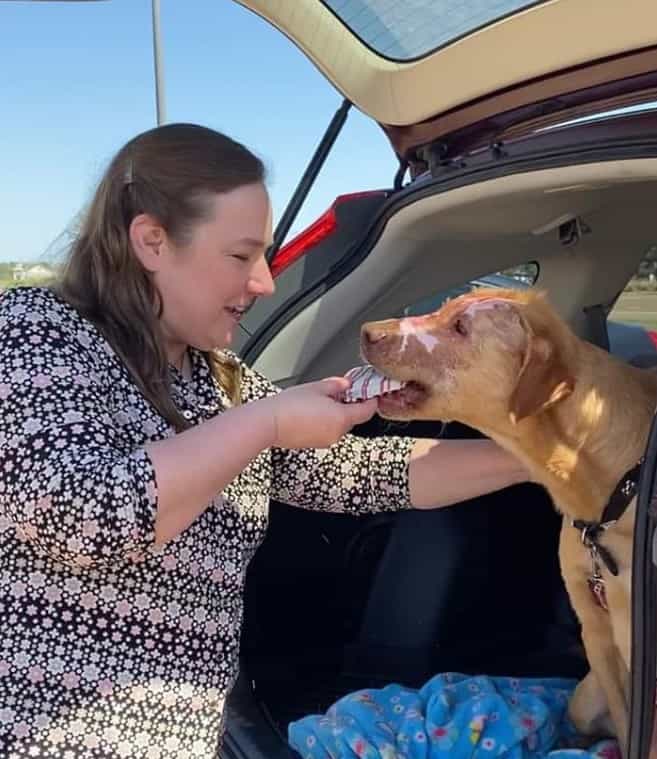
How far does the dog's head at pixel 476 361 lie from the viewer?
2.13m

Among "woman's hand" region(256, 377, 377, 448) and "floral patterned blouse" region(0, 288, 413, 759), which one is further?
"woman's hand" region(256, 377, 377, 448)

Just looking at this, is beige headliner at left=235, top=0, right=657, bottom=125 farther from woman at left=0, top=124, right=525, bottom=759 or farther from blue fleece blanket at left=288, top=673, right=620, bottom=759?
blue fleece blanket at left=288, top=673, right=620, bottom=759

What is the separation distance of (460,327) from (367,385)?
0.35m

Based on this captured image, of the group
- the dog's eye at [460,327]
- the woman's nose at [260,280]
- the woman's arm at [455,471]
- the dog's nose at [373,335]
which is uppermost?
the woman's nose at [260,280]

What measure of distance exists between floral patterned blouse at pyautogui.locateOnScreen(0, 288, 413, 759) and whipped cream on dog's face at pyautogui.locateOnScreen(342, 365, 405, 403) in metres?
0.30

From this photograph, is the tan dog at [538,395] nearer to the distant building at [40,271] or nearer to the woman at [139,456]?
the woman at [139,456]

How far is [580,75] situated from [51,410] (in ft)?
3.43

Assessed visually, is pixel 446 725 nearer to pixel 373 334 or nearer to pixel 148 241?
pixel 373 334

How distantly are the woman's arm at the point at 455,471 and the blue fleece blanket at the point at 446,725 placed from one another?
0.53 metres

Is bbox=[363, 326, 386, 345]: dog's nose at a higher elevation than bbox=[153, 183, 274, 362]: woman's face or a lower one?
lower

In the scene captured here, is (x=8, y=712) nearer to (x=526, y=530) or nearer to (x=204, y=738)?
(x=204, y=738)

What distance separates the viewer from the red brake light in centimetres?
279

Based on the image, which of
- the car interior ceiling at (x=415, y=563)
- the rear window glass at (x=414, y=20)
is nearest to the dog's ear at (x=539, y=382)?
the car interior ceiling at (x=415, y=563)

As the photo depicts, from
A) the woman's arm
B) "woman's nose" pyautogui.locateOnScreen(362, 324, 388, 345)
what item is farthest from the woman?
the woman's arm
